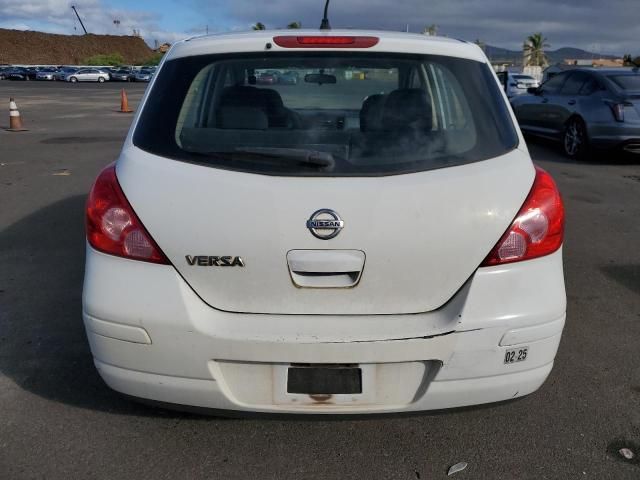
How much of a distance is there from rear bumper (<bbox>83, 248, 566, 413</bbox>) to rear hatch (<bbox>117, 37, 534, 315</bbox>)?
71 millimetres

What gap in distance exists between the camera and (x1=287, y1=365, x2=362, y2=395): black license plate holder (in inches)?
92.6

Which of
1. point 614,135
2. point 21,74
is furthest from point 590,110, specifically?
point 21,74

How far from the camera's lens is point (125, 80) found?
63875 mm

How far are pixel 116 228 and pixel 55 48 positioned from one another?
11668cm

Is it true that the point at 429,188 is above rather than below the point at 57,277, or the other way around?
above

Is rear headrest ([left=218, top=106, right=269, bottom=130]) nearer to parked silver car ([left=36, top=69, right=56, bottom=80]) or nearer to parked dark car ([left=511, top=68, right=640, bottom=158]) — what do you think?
parked dark car ([left=511, top=68, right=640, bottom=158])

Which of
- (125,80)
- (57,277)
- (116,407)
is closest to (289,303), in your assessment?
(116,407)

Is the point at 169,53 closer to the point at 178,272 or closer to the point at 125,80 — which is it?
the point at 178,272

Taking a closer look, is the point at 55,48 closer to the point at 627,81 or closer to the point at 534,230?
the point at 627,81

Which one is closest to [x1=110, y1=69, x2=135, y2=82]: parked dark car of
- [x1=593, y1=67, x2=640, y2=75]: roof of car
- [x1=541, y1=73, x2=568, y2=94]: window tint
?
[x1=541, y1=73, x2=568, y2=94]: window tint

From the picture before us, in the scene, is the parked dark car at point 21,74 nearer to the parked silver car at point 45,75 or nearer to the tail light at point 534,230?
the parked silver car at point 45,75

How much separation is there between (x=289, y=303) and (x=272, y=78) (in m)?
1.37

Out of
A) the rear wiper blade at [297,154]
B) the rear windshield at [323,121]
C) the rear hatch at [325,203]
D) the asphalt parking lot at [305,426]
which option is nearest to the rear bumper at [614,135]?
the asphalt parking lot at [305,426]

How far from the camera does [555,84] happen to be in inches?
475
